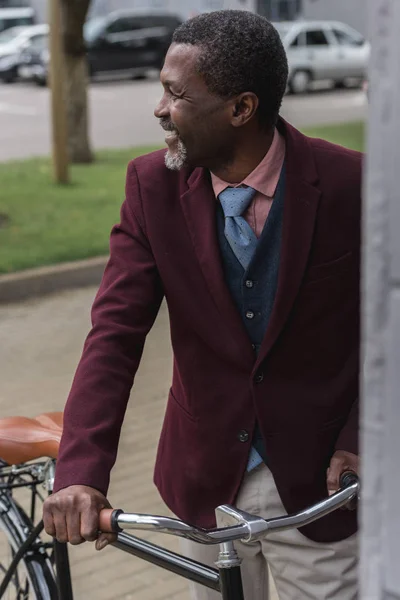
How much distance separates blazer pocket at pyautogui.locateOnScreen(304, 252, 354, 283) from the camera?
216 centimetres

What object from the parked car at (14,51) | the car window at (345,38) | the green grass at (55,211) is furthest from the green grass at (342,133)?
the parked car at (14,51)

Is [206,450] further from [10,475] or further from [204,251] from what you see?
[10,475]

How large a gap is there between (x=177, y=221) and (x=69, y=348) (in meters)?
5.11

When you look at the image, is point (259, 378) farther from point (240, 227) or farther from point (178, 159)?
point (178, 159)

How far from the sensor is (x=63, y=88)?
11.9 m

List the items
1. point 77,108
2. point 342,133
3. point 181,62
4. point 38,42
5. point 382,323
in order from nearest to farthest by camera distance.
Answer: point 382,323 → point 181,62 → point 77,108 → point 342,133 → point 38,42

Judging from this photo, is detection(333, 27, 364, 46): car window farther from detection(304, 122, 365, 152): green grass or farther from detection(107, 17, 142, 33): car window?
detection(304, 122, 365, 152): green grass

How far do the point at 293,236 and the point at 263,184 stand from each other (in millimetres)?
134

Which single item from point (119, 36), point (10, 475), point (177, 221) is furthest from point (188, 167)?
point (119, 36)

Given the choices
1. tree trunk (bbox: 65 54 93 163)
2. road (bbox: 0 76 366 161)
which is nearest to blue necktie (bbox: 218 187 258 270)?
tree trunk (bbox: 65 54 93 163)

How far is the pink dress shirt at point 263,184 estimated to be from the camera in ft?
7.13

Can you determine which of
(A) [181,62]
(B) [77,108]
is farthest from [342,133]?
(A) [181,62]

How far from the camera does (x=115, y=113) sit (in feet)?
73.4

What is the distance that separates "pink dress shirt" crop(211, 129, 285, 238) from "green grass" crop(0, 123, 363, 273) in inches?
265
